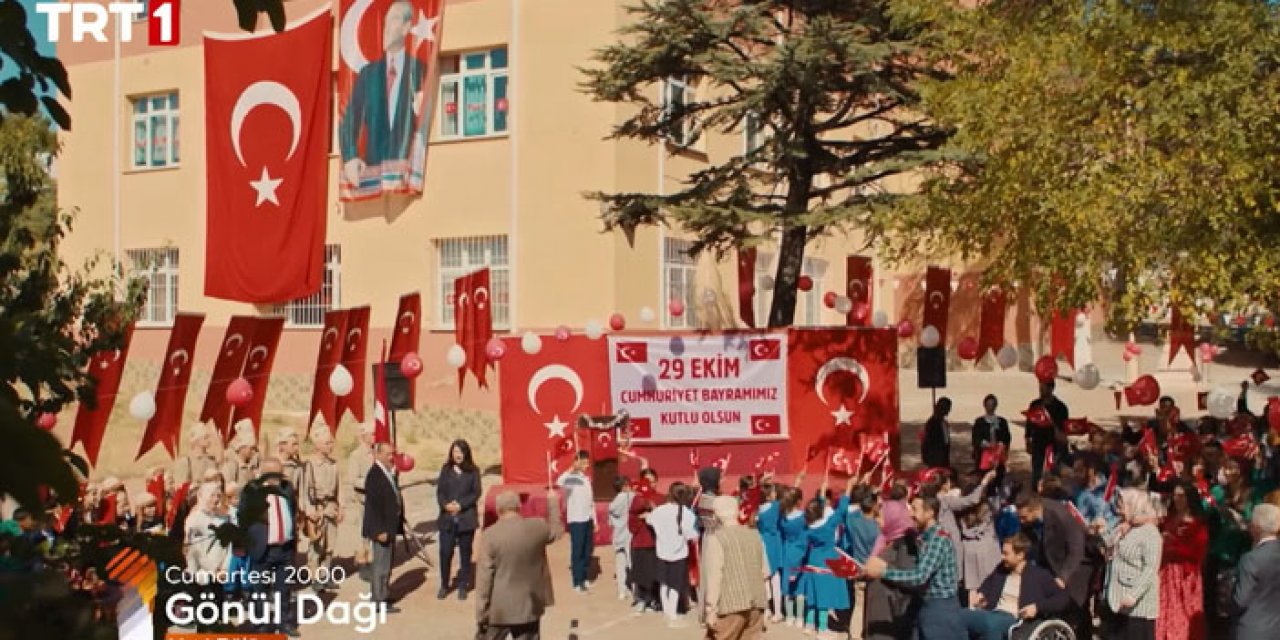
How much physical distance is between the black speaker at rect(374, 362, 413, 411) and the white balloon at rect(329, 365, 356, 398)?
2.29ft

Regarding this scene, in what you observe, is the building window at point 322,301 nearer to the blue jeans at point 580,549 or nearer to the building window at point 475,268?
the building window at point 475,268

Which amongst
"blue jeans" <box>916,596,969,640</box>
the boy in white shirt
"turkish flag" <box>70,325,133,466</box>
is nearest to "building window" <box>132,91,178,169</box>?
"turkish flag" <box>70,325,133,466</box>

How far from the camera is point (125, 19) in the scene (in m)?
30.6

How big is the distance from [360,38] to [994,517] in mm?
19925

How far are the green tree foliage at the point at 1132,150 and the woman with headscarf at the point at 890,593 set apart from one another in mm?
5153

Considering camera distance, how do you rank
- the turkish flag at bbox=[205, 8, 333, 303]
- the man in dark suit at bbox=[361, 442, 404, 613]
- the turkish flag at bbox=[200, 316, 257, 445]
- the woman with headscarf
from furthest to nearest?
1. the turkish flag at bbox=[205, 8, 333, 303]
2. the turkish flag at bbox=[200, 316, 257, 445]
3. the man in dark suit at bbox=[361, 442, 404, 613]
4. the woman with headscarf

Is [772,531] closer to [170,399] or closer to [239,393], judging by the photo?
[239,393]

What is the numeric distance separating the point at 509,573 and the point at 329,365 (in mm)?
8039

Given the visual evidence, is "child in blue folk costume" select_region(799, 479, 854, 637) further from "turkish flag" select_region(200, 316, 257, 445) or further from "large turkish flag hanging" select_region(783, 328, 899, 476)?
"turkish flag" select_region(200, 316, 257, 445)

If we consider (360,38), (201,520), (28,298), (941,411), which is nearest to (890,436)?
(941,411)

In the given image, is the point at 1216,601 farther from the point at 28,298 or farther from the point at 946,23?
the point at 28,298

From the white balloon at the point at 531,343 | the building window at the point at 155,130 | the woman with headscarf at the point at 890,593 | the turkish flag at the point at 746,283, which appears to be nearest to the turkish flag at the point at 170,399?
the white balloon at the point at 531,343

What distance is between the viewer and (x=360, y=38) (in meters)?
26.7

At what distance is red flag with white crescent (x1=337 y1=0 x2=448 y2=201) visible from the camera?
25.7 m
